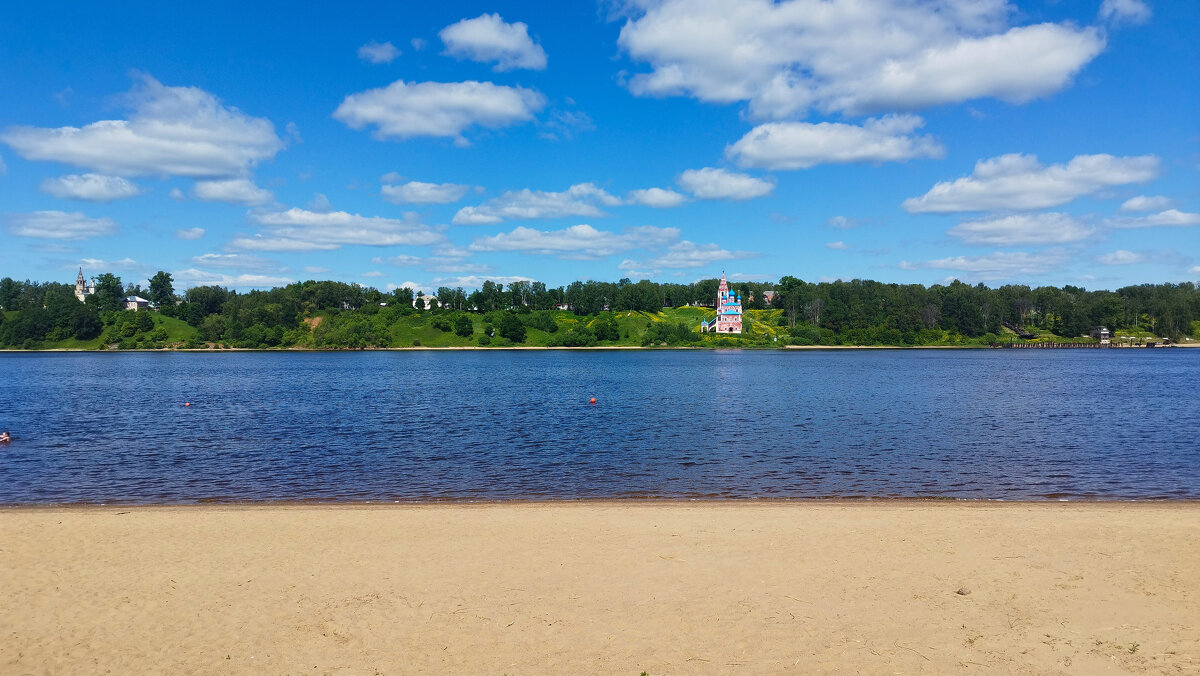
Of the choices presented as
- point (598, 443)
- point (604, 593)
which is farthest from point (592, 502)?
point (598, 443)

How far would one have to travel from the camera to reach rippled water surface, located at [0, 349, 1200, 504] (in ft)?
90.2

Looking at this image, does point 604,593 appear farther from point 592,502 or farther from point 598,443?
point 598,443

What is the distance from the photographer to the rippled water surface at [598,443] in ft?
90.2

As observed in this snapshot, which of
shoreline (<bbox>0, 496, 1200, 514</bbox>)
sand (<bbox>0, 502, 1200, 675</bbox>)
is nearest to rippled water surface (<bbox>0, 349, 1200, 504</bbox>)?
shoreline (<bbox>0, 496, 1200, 514</bbox>)

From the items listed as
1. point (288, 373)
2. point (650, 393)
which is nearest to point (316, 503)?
point (650, 393)

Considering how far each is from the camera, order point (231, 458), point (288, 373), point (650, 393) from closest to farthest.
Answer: point (231, 458)
point (650, 393)
point (288, 373)

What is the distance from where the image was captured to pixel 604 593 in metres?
14.2

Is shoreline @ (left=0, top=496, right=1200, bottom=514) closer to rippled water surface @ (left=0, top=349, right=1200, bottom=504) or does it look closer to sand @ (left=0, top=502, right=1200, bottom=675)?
rippled water surface @ (left=0, top=349, right=1200, bottom=504)

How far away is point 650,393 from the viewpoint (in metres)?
72.3

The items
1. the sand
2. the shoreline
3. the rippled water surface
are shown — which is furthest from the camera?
the rippled water surface

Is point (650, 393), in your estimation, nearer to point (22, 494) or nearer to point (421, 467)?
point (421, 467)

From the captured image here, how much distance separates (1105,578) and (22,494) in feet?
115

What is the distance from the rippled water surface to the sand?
653 centimetres

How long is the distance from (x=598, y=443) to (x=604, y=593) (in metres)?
24.6
